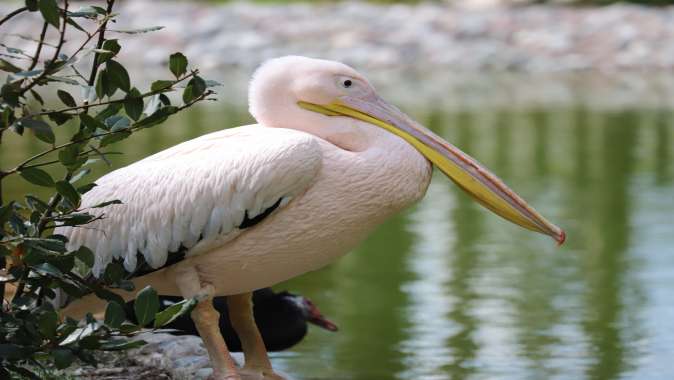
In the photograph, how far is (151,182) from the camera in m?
3.46

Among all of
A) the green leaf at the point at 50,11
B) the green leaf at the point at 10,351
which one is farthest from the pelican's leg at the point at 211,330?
the green leaf at the point at 50,11

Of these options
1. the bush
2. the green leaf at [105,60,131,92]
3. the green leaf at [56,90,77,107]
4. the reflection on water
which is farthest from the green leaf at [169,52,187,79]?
the reflection on water

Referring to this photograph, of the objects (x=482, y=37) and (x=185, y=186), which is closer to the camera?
(x=185, y=186)

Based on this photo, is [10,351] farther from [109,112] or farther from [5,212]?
[109,112]

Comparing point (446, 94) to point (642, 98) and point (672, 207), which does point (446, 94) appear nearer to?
point (642, 98)

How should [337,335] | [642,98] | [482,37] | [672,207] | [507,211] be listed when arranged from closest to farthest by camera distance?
1. [507,211]
2. [337,335]
3. [672,207]
4. [642,98]
5. [482,37]

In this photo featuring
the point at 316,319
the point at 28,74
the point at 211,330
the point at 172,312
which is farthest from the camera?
the point at 316,319

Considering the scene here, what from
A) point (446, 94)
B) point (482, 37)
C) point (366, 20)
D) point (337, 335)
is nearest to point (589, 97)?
point (446, 94)

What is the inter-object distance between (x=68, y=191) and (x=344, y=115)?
3.02ft

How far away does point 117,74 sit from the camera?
296cm

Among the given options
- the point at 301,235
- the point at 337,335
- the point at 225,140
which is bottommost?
the point at 337,335

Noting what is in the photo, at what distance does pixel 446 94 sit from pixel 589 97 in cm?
165

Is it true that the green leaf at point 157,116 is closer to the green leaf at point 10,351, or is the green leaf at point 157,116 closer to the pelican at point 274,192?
the pelican at point 274,192

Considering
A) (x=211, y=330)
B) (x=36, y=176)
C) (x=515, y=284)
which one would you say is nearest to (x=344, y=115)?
(x=211, y=330)
